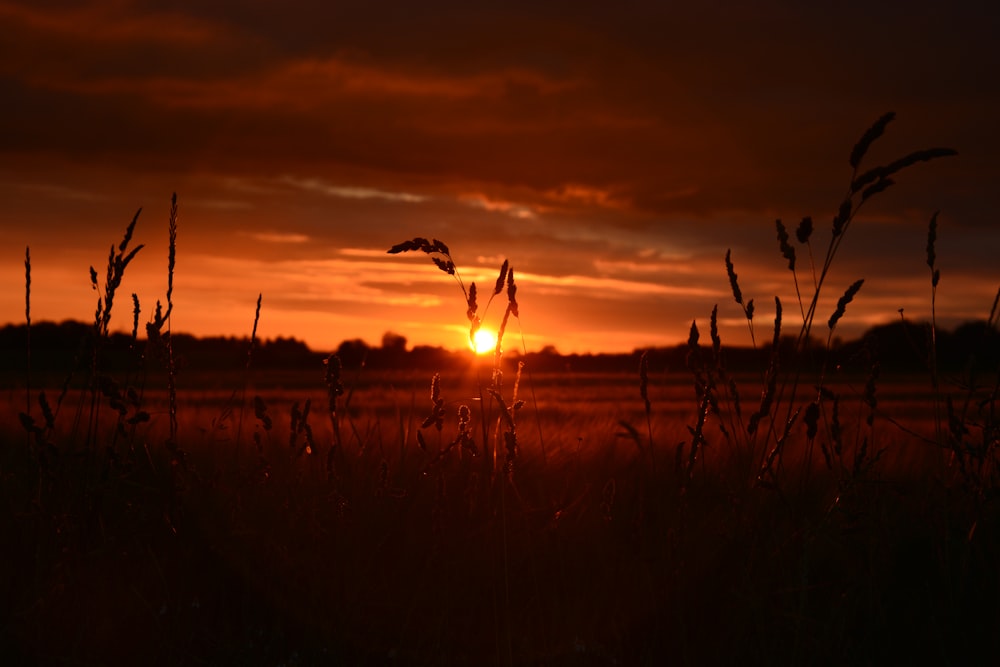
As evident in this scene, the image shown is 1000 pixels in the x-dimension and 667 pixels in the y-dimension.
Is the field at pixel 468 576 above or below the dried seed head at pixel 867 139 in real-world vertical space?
below

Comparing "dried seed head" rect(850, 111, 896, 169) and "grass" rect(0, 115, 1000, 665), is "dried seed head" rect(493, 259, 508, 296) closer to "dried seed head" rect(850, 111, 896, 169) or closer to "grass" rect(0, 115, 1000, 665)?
"grass" rect(0, 115, 1000, 665)

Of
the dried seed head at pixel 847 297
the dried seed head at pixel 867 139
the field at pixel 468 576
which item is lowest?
the field at pixel 468 576

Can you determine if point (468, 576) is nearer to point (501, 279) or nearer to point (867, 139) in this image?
point (501, 279)

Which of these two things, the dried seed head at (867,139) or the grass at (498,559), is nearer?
the dried seed head at (867,139)

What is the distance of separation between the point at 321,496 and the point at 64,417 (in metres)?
4.32

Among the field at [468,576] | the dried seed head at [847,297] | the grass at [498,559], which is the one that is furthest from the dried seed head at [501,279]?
the dried seed head at [847,297]

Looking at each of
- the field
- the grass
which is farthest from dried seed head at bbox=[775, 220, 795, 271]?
the field

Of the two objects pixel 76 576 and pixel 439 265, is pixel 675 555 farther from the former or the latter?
pixel 76 576

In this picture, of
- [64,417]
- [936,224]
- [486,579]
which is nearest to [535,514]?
[486,579]

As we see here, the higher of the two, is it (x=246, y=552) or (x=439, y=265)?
(x=439, y=265)

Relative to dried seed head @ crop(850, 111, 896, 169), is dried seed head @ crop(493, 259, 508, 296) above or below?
below

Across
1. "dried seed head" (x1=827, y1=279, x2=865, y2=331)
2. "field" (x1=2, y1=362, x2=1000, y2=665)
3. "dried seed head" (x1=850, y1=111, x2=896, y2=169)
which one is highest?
"dried seed head" (x1=850, y1=111, x2=896, y2=169)

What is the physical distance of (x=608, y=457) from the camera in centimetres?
498

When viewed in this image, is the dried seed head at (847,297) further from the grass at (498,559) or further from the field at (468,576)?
the field at (468,576)
